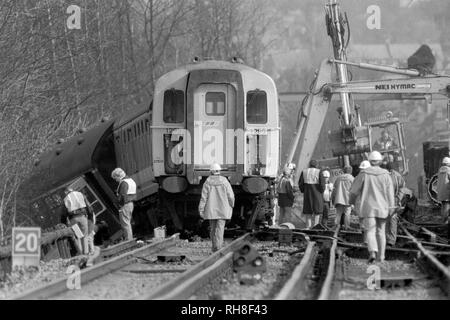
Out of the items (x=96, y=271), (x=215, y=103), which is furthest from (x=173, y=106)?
(x=96, y=271)

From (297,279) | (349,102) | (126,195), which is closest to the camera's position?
(297,279)

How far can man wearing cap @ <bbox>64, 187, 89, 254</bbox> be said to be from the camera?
20.2 meters

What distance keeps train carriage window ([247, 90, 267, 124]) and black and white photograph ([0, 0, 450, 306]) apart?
0.03 m

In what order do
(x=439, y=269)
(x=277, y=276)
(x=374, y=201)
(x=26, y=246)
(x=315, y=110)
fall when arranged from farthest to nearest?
(x=315, y=110)
(x=374, y=201)
(x=277, y=276)
(x=439, y=269)
(x=26, y=246)

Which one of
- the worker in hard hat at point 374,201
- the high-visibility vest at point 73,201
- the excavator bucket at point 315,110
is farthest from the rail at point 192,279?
the excavator bucket at point 315,110

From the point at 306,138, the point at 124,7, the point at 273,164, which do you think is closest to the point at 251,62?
the point at 124,7

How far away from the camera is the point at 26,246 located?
48.0 feet

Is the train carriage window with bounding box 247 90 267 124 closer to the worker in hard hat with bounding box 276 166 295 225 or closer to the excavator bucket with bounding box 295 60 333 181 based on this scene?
the worker in hard hat with bounding box 276 166 295 225

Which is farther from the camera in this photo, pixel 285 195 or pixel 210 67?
pixel 285 195

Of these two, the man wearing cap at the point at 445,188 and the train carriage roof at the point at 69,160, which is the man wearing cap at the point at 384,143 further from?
the man wearing cap at the point at 445,188

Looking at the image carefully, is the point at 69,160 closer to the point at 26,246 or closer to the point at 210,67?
the point at 210,67

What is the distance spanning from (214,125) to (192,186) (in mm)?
1340

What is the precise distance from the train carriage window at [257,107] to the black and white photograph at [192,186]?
31 mm
